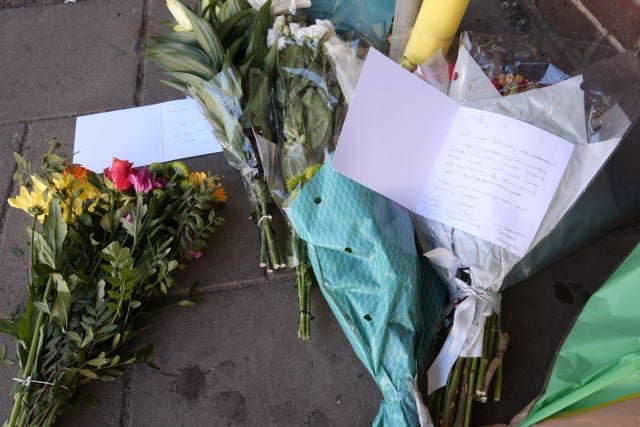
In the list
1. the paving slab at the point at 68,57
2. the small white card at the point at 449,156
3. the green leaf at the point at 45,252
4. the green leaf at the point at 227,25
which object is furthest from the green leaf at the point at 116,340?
the paving slab at the point at 68,57

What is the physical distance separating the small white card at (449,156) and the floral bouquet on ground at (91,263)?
522 mm

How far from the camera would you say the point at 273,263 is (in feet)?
4.63

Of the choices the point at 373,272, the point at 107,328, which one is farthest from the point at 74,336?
the point at 373,272

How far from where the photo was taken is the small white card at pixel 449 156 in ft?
3.38

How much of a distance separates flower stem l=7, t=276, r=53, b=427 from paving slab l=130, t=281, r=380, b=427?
0.27m

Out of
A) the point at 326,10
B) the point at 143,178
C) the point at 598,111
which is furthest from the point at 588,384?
the point at 326,10

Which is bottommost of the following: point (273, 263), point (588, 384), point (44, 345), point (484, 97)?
point (44, 345)

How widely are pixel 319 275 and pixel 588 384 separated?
2.02ft

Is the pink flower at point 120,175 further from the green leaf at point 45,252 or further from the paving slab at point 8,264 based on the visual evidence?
the paving slab at point 8,264

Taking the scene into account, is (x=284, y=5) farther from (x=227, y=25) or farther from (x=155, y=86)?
(x=155, y=86)

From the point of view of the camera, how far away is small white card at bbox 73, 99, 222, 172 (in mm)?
1678

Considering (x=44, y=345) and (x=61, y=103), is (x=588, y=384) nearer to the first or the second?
(x=44, y=345)

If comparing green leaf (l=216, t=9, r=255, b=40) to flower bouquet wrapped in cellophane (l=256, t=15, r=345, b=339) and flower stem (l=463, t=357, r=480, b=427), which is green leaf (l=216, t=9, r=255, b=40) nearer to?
flower bouquet wrapped in cellophane (l=256, t=15, r=345, b=339)

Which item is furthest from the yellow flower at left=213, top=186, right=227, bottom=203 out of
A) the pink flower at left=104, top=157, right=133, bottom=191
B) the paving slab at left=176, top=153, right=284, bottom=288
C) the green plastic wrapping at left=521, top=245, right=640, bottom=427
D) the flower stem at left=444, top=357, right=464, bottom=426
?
the green plastic wrapping at left=521, top=245, right=640, bottom=427
